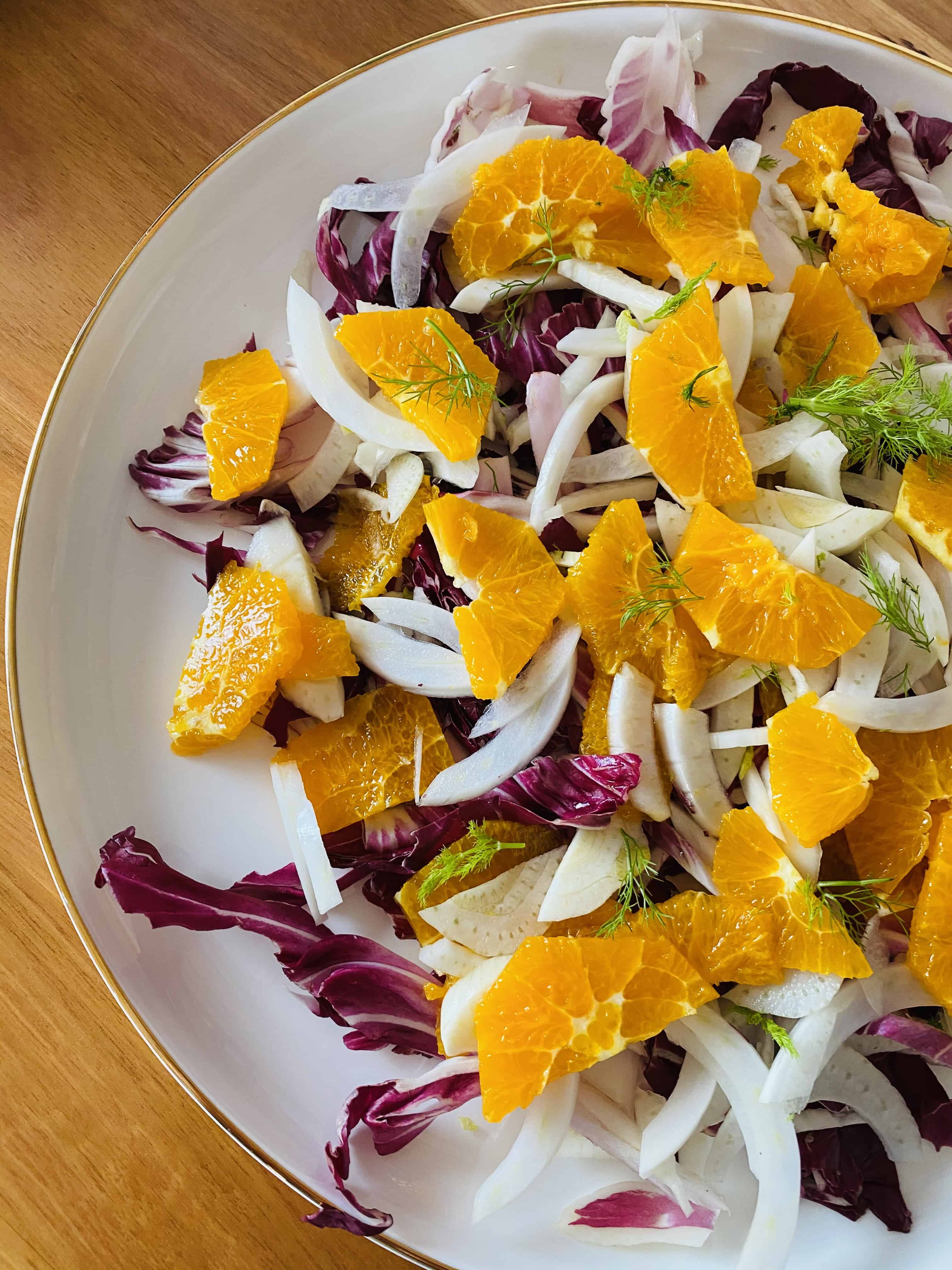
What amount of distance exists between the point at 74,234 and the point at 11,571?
33.5 inches

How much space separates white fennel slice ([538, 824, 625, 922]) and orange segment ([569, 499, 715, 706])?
17cm

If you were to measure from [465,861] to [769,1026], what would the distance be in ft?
2.08

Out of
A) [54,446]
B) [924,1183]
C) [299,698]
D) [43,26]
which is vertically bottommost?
[924,1183]

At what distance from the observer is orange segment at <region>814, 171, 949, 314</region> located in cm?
178

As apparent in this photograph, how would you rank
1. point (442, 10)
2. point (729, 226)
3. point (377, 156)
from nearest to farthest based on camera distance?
point (729, 226) → point (377, 156) → point (442, 10)

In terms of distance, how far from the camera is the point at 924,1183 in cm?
174

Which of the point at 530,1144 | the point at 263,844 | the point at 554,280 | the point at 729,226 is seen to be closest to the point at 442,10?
the point at 554,280

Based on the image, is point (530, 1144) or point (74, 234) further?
point (74, 234)

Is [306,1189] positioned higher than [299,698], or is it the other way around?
[299,698]

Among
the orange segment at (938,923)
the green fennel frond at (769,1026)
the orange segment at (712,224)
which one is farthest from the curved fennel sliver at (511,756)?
the orange segment at (712,224)

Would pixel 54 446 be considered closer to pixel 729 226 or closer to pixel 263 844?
pixel 263 844

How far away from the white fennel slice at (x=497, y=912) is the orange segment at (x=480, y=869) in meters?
0.02

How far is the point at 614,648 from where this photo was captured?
66.3 inches

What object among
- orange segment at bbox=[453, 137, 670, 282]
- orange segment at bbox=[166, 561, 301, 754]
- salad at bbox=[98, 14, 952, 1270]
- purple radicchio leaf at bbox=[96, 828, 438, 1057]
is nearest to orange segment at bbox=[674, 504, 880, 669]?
salad at bbox=[98, 14, 952, 1270]
